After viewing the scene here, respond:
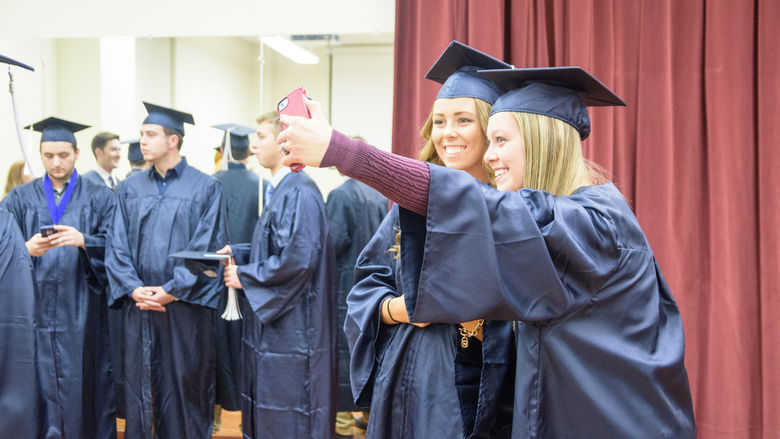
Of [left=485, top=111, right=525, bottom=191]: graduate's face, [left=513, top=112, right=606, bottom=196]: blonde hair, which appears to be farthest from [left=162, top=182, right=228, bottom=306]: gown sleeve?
[left=513, top=112, right=606, bottom=196]: blonde hair

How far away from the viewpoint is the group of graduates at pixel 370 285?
3.99 feet

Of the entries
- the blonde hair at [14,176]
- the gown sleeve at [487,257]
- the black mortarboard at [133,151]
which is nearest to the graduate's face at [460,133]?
the gown sleeve at [487,257]

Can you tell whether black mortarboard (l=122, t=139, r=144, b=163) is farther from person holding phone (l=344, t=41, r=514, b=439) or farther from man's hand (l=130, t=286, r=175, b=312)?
person holding phone (l=344, t=41, r=514, b=439)

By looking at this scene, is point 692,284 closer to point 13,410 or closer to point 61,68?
point 13,410

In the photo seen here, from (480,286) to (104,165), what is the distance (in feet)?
13.0

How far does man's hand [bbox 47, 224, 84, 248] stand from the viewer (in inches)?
140

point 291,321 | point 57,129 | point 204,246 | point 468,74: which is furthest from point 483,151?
point 57,129

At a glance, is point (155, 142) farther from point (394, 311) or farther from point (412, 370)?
point (412, 370)

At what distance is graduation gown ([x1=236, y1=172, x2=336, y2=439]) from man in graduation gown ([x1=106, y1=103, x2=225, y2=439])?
1.06 feet

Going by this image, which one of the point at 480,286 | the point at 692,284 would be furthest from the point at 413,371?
the point at 692,284

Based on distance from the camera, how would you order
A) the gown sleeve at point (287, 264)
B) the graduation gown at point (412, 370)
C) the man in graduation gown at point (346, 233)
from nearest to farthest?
the graduation gown at point (412, 370)
the gown sleeve at point (287, 264)
the man in graduation gown at point (346, 233)

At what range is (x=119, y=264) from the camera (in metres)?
3.59

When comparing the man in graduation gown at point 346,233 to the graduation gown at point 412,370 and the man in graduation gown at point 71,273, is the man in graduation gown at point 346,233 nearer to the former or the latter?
the man in graduation gown at point 71,273

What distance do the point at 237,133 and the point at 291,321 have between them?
163cm
